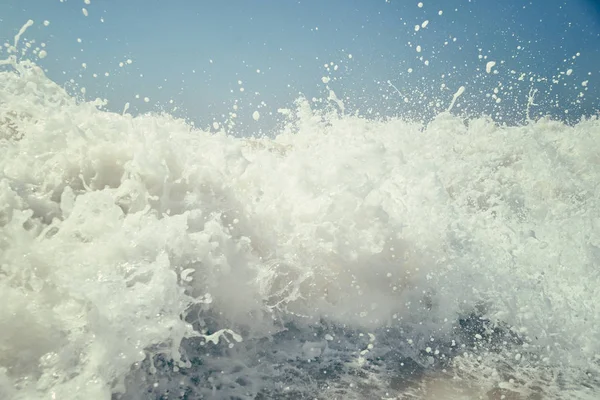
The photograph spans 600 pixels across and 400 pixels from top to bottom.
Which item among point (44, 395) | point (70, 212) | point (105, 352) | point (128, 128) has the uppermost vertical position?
point (128, 128)

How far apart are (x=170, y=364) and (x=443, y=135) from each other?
32.0 ft

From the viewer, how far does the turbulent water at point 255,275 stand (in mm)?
2629

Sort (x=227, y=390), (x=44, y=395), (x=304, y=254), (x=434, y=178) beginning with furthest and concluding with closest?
(x=434, y=178), (x=304, y=254), (x=227, y=390), (x=44, y=395)

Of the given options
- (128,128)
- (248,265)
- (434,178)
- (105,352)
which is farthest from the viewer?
(434,178)

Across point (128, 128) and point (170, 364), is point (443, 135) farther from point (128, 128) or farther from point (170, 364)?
point (170, 364)

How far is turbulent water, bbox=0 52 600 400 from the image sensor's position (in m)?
2.63

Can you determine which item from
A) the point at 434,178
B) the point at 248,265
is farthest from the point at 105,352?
the point at 434,178

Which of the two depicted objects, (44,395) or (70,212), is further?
(70,212)

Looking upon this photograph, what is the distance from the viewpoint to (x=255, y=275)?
3.74 m

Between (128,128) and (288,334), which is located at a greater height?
(128,128)

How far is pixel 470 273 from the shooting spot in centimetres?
461

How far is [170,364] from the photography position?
2793mm

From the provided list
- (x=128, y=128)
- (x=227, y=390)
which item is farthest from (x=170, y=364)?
(x=128, y=128)

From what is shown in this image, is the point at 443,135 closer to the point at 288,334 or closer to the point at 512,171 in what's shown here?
the point at 512,171
